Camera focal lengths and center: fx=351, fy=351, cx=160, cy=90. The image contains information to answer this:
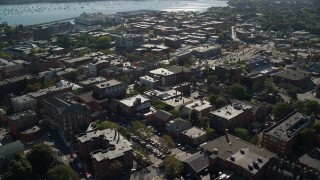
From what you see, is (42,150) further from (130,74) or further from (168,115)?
(130,74)

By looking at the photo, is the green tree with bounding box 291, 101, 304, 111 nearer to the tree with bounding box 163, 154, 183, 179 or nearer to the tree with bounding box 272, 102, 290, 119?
the tree with bounding box 272, 102, 290, 119

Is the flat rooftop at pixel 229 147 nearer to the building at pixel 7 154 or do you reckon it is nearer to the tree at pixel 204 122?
the tree at pixel 204 122

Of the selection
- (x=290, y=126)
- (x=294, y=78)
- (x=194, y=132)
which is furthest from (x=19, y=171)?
(x=294, y=78)

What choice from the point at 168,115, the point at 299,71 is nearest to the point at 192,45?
the point at 299,71

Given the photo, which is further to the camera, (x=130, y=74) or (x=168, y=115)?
(x=130, y=74)

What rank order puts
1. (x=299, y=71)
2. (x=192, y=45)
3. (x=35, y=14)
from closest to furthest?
(x=299, y=71)
(x=192, y=45)
(x=35, y=14)

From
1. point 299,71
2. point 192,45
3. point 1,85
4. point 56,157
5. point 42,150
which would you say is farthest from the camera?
point 192,45

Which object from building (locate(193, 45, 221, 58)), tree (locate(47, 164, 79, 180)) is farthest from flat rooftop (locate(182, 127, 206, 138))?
building (locate(193, 45, 221, 58))
